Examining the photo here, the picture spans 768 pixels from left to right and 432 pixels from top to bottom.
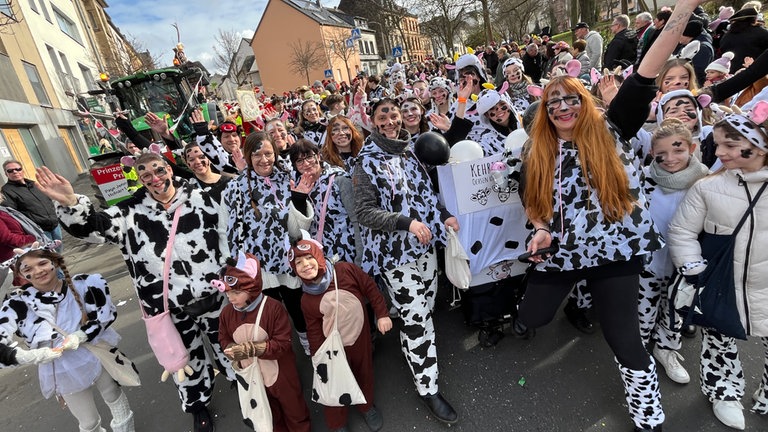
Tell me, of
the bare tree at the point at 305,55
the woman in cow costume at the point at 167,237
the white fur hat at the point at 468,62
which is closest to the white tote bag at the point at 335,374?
the woman in cow costume at the point at 167,237

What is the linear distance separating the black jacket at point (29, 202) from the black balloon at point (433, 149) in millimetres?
6809

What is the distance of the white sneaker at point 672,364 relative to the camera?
2434mm

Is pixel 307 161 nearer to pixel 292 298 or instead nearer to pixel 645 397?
pixel 292 298

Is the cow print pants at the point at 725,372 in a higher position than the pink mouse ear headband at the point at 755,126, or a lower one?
lower

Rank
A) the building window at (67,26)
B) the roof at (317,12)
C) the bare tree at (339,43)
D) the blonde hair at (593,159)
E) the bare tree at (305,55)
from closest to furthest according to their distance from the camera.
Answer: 1. the blonde hair at (593,159)
2. the building window at (67,26)
3. the bare tree at (305,55)
4. the bare tree at (339,43)
5. the roof at (317,12)

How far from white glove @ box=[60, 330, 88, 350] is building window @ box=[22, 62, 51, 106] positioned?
19.9m

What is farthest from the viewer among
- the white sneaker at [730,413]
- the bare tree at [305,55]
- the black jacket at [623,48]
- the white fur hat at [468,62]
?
the bare tree at [305,55]

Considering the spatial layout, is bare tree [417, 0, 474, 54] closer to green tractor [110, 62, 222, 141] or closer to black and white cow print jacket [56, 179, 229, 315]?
green tractor [110, 62, 222, 141]

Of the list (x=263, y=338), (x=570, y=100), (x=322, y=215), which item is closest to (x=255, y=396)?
(x=263, y=338)

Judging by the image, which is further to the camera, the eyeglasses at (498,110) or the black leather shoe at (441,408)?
the eyeglasses at (498,110)

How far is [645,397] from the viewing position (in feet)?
6.69

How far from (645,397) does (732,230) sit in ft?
3.24

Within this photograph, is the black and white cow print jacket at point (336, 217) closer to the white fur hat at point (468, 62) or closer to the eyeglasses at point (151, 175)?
the eyeglasses at point (151, 175)

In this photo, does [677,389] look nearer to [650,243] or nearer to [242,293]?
[650,243]
